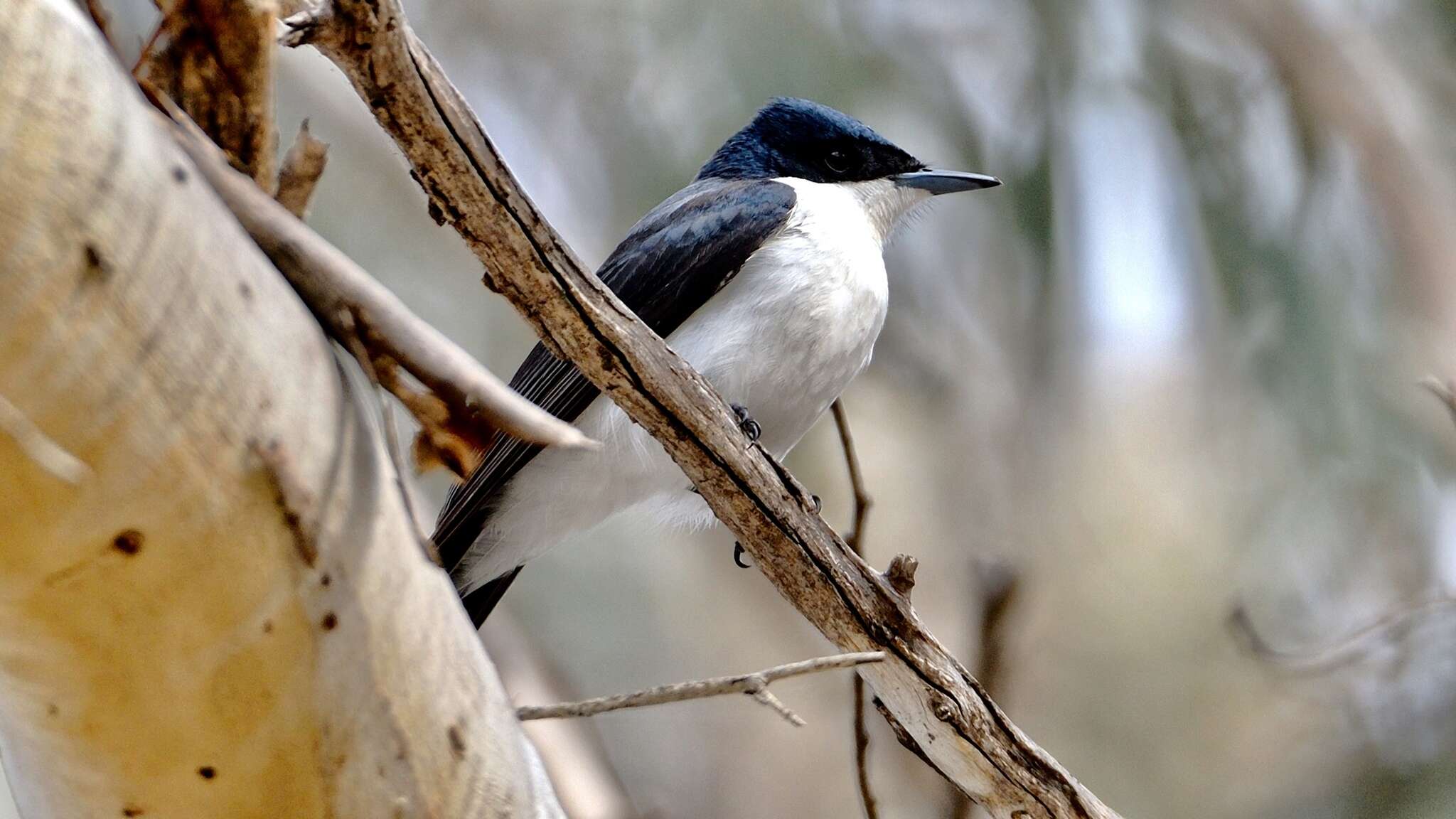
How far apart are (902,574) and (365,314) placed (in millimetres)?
905

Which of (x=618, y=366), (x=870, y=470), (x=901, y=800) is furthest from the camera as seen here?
(x=870, y=470)

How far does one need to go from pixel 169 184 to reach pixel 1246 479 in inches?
180

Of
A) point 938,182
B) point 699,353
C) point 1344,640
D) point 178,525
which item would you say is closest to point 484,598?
point 699,353

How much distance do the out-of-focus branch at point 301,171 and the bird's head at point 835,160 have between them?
1.92m

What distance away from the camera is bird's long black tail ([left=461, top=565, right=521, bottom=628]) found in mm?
2760

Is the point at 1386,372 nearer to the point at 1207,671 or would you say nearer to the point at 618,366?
the point at 1207,671

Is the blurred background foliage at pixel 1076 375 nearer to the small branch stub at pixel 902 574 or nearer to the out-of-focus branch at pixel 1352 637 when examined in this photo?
the out-of-focus branch at pixel 1352 637

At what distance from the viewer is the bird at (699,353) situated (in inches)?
102

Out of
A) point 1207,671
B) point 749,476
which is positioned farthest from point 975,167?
point 749,476

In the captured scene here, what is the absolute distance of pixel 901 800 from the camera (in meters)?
4.93

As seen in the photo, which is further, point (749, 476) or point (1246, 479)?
point (1246, 479)

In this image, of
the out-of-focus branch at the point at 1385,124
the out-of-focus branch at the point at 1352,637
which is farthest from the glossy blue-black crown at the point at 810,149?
the out-of-focus branch at the point at 1385,124

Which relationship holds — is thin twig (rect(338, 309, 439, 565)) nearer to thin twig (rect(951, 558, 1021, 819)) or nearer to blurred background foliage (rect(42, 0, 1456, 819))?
thin twig (rect(951, 558, 1021, 819))

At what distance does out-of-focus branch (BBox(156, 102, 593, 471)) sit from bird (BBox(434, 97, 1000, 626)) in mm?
1257
